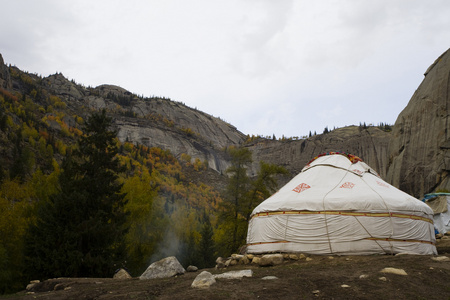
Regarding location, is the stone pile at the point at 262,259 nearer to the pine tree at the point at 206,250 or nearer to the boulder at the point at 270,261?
the boulder at the point at 270,261

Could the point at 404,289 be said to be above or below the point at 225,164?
below

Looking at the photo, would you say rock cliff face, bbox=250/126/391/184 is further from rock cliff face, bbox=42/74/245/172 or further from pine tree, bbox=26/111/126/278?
pine tree, bbox=26/111/126/278

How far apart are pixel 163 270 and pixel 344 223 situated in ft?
15.6

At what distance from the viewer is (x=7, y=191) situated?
2109 cm

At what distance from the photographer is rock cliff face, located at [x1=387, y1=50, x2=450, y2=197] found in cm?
2414

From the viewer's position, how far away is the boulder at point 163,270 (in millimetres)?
7191

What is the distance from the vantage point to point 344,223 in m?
8.28

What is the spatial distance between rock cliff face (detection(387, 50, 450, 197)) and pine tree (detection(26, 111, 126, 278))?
916 inches

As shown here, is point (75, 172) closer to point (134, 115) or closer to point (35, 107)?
point (35, 107)

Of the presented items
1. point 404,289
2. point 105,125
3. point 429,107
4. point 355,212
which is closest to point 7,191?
point 105,125

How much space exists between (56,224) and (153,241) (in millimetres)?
8725

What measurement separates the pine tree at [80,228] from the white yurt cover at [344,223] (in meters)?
5.19

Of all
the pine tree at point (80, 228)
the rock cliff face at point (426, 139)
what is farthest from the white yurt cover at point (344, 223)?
the rock cliff face at point (426, 139)

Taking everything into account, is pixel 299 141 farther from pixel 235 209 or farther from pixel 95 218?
pixel 95 218
